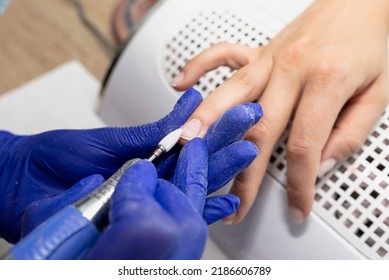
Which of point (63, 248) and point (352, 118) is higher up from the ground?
point (63, 248)

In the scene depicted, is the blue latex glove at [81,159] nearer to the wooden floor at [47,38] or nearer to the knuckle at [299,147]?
the knuckle at [299,147]

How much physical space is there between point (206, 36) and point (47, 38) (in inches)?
32.0

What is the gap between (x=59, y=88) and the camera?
1.00 meters

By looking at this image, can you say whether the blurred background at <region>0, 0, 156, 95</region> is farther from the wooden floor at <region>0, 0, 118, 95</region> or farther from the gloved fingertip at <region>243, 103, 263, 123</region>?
the gloved fingertip at <region>243, 103, 263, 123</region>

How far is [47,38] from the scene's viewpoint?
1368 mm

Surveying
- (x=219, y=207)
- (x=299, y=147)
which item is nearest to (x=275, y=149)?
(x=299, y=147)

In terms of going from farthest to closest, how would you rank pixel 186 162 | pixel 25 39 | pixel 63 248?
pixel 25 39, pixel 186 162, pixel 63 248

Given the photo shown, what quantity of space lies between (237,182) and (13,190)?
360 millimetres

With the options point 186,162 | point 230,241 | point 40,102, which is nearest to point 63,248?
point 186,162

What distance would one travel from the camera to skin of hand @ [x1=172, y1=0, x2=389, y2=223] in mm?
608

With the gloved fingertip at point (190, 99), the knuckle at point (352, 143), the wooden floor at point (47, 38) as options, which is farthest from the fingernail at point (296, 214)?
the wooden floor at point (47, 38)

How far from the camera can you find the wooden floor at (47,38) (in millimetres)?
1292

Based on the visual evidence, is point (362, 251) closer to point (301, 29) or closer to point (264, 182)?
point (264, 182)

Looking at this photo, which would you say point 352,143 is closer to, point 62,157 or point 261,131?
point 261,131
